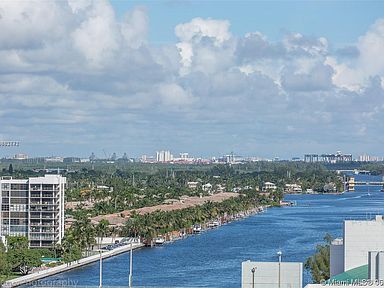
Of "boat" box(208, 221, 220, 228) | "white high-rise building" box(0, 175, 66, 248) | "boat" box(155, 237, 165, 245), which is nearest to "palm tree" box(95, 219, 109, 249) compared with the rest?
"boat" box(155, 237, 165, 245)

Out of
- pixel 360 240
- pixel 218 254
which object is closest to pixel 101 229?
pixel 218 254

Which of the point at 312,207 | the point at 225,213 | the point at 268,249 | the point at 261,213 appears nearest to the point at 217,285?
the point at 268,249

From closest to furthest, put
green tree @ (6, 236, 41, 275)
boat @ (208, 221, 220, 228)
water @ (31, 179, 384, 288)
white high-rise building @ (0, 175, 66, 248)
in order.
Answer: water @ (31, 179, 384, 288)
green tree @ (6, 236, 41, 275)
white high-rise building @ (0, 175, 66, 248)
boat @ (208, 221, 220, 228)

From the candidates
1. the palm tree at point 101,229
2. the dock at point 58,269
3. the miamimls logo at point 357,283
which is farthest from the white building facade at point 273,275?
the palm tree at point 101,229

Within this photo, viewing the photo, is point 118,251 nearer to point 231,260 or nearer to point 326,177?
point 231,260

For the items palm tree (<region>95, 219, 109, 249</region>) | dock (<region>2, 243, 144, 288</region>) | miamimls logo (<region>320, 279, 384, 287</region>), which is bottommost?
dock (<region>2, 243, 144, 288</region>)

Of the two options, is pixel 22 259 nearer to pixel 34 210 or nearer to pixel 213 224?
pixel 34 210

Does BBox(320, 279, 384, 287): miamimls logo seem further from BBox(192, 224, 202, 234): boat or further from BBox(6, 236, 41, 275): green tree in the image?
BBox(192, 224, 202, 234): boat
